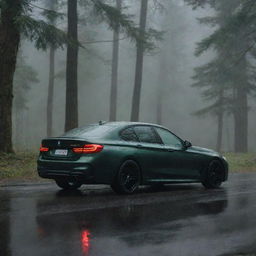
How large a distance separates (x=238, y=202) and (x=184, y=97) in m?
61.6

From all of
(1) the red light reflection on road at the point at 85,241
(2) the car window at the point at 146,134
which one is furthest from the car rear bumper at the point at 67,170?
(1) the red light reflection on road at the point at 85,241

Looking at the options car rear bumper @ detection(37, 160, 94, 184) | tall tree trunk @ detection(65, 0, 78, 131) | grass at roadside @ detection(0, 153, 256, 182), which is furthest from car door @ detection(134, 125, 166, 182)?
tall tree trunk @ detection(65, 0, 78, 131)

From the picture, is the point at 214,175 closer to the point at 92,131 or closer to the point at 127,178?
the point at 127,178

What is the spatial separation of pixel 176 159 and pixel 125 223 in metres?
4.71

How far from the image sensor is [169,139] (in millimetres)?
12312

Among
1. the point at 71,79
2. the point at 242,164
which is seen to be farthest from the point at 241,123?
the point at 71,79

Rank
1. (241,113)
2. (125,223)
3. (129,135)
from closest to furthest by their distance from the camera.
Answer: (125,223) → (129,135) → (241,113)

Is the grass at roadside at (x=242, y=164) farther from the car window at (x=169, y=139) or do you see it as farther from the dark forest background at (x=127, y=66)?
the car window at (x=169, y=139)

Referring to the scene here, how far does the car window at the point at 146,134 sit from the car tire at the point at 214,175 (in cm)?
193

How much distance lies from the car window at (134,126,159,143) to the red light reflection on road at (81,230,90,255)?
4859mm

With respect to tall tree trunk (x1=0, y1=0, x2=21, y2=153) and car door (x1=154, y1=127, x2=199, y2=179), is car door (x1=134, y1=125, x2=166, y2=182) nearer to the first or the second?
car door (x1=154, y1=127, x2=199, y2=179)

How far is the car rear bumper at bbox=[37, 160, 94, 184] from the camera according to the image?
10.2m

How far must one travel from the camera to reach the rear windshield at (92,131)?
35.4 feet

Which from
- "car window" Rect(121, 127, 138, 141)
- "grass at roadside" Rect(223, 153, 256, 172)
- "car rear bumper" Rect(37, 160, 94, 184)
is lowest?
"grass at roadside" Rect(223, 153, 256, 172)
